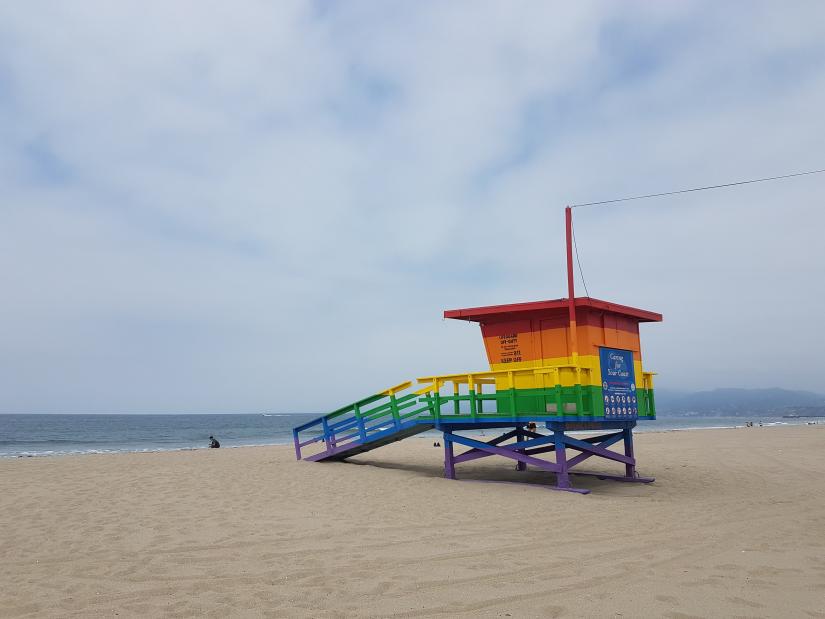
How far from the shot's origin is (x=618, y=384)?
1211 cm

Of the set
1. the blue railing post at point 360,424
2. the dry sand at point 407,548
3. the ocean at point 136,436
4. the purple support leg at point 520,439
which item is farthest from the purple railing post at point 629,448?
the ocean at point 136,436

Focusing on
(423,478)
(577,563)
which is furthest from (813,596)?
(423,478)

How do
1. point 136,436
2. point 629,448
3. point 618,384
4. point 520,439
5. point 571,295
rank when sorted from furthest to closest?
point 136,436 < point 520,439 < point 629,448 < point 618,384 < point 571,295

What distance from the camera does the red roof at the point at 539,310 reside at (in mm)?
11547

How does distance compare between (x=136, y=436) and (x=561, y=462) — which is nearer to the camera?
(x=561, y=462)


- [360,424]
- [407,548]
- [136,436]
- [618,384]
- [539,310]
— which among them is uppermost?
[539,310]

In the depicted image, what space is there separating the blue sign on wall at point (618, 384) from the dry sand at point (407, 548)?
1567 mm

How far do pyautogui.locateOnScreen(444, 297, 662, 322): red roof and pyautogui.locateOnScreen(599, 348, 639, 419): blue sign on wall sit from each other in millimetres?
854

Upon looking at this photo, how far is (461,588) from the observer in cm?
543

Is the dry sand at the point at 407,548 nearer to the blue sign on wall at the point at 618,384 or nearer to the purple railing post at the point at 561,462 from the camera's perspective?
the purple railing post at the point at 561,462

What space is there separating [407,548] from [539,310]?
6.33 m

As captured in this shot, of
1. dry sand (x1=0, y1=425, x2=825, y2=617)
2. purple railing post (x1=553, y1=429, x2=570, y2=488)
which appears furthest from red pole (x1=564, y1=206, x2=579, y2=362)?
dry sand (x1=0, y1=425, x2=825, y2=617)

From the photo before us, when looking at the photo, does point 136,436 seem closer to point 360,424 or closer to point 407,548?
point 360,424

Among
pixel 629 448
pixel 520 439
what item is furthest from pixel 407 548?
pixel 520 439
